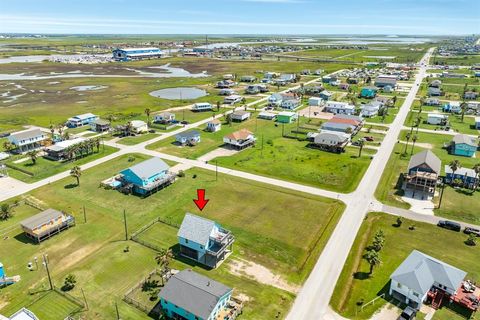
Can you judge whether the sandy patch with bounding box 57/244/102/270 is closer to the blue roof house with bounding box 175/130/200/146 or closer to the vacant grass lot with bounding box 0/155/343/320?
the vacant grass lot with bounding box 0/155/343/320

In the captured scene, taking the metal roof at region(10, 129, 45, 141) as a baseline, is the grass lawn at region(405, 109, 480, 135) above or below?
above

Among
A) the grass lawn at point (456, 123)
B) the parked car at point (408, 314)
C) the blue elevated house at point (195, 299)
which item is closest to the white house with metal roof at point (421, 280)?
the parked car at point (408, 314)

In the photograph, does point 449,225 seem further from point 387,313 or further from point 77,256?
point 77,256

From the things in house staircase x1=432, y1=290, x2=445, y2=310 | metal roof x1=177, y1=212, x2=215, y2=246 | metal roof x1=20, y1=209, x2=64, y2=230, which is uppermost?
metal roof x1=177, y1=212, x2=215, y2=246

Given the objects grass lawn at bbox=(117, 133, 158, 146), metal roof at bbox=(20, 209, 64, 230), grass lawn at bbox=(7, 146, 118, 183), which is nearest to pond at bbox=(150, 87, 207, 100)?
grass lawn at bbox=(117, 133, 158, 146)

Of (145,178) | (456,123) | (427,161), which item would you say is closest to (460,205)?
Result: (427,161)

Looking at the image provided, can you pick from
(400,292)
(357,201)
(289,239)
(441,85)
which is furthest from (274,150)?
(441,85)

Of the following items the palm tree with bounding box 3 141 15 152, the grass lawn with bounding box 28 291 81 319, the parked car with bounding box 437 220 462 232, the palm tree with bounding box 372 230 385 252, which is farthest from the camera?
the palm tree with bounding box 3 141 15 152

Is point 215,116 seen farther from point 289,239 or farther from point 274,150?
point 289,239
